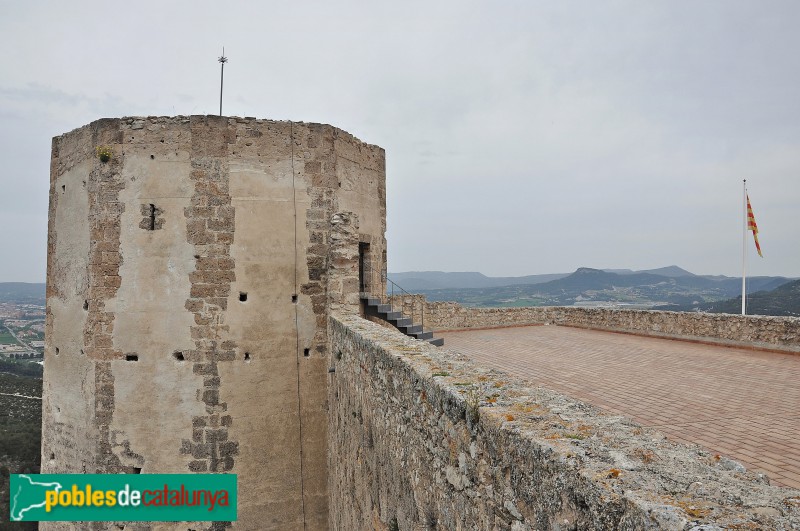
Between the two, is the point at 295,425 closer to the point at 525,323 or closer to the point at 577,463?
the point at 577,463

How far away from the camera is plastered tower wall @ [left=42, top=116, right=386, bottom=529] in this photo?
8773 mm

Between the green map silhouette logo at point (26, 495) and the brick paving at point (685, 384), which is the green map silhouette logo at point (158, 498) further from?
the brick paving at point (685, 384)

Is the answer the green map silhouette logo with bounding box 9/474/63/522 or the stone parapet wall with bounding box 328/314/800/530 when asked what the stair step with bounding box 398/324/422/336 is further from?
the green map silhouette logo with bounding box 9/474/63/522

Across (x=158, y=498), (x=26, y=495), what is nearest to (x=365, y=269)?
(x=158, y=498)

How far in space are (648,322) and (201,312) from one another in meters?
13.5

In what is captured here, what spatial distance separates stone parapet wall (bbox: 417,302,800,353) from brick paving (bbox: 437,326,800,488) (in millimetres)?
505

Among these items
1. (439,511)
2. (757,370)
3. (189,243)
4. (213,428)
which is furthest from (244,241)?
(757,370)

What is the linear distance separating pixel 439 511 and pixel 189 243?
723 centimetres

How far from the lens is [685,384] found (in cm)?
834

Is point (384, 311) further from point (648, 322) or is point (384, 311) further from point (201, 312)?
point (648, 322)

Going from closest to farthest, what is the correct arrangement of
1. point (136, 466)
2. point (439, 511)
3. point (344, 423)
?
point (439, 511) < point (344, 423) < point (136, 466)

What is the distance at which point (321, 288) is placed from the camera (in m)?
9.52

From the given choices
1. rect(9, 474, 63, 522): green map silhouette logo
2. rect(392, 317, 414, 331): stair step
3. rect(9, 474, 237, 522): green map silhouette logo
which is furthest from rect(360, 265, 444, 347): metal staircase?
rect(9, 474, 63, 522): green map silhouette logo

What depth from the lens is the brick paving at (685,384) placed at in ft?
17.3
